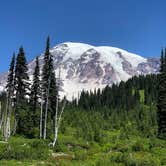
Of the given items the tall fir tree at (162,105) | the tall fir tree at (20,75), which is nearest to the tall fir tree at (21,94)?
the tall fir tree at (20,75)

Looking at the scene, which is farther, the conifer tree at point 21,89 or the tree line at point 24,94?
the conifer tree at point 21,89

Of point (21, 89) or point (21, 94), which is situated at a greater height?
point (21, 89)

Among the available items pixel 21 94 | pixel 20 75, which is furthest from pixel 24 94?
pixel 20 75

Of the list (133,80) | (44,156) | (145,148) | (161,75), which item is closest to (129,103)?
(133,80)

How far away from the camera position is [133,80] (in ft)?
639

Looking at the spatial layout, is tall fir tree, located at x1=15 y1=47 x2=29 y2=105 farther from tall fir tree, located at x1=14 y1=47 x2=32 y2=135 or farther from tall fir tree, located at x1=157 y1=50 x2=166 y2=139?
tall fir tree, located at x1=157 y1=50 x2=166 y2=139

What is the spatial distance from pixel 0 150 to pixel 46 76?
26.4 metres

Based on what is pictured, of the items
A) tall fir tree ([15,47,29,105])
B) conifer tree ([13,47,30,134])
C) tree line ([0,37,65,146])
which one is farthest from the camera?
tall fir tree ([15,47,29,105])

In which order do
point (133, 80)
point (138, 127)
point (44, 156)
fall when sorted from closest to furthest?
point (44, 156) < point (138, 127) < point (133, 80)

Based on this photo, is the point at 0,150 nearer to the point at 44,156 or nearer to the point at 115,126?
the point at 44,156

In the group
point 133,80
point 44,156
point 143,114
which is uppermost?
point 133,80

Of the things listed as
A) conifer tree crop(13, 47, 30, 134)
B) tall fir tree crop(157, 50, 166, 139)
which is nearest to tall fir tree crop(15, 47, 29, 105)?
conifer tree crop(13, 47, 30, 134)

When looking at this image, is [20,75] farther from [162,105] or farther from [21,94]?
[162,105]

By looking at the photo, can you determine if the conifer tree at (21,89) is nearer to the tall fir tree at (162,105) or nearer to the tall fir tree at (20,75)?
the tall fir tree at (20,75)
